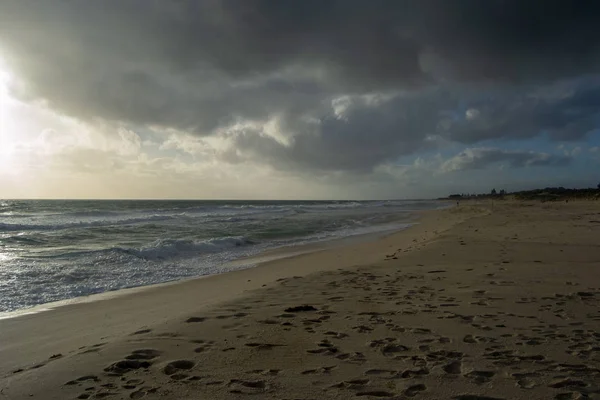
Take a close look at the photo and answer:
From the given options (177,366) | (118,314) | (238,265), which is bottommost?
(238,265)

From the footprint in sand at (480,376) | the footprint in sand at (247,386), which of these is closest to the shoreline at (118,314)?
the footprint in sand at (247,386)

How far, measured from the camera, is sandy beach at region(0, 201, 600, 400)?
11.8 ft

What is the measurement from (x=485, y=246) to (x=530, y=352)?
384 inches

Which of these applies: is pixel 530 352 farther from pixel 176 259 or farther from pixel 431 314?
pixel 176 259

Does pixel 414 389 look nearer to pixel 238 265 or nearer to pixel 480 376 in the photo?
pixel 480 376

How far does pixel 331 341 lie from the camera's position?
186 inches

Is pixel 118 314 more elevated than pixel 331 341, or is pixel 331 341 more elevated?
pixel 331 341

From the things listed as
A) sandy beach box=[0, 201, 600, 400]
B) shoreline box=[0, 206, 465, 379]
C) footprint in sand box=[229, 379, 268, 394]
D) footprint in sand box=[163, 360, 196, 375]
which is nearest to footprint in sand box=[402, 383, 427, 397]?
sandy beach box=[0, 201, 600, 400]

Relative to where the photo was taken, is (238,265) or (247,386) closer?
(247,386)

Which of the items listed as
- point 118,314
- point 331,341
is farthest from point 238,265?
point 331,341

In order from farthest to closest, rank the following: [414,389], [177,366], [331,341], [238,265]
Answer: [238,265], [331,341], [177,366], [414,389]

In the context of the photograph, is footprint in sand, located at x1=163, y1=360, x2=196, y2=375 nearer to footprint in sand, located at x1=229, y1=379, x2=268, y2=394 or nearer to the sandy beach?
the sandy beach

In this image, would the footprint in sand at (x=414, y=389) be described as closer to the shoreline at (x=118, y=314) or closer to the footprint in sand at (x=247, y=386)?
the footprint in sand at (x=247, y=386)

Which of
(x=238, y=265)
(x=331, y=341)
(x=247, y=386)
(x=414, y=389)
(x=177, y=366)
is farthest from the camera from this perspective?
(x=238, y=265)
